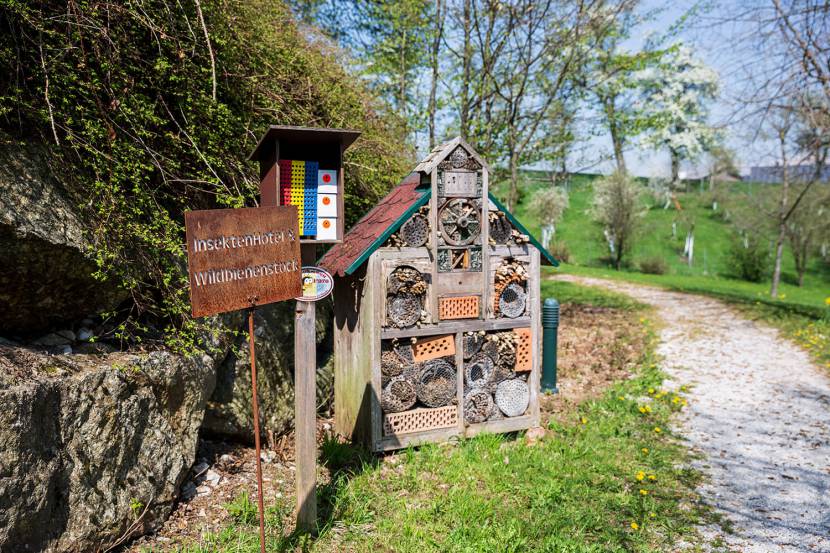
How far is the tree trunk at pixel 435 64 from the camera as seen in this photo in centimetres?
852

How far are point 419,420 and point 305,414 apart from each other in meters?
1.65

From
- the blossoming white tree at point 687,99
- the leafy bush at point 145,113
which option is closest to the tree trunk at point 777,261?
the leafy bush at point 145,113

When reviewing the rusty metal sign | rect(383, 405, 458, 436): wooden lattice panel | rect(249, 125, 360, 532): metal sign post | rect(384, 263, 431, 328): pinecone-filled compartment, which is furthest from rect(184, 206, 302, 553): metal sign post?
rect(383, 405, 458, 436): wooden lattice panel

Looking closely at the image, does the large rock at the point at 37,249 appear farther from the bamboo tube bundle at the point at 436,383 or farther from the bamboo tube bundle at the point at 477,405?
the bamboo tube bundle at the point at 477,405

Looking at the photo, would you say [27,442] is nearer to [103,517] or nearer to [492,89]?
[103,517]

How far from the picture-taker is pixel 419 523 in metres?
4.00

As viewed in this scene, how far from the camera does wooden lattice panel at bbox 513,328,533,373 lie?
213 inches

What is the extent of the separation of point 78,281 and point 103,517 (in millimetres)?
1495

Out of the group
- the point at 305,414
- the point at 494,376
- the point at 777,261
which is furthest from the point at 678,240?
the point at 305,414

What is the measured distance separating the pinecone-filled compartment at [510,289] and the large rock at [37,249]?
3.25 meters

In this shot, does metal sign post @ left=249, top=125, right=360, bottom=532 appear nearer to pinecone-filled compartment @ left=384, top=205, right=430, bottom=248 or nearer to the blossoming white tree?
pinecone-filled compartment @ left=384, top=205, right=430, bottom=248

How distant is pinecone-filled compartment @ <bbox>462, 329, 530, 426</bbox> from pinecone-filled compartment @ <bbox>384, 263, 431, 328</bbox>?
1.77 ft

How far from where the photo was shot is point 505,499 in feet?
14.4

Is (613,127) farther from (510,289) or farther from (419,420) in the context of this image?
(419,420)
